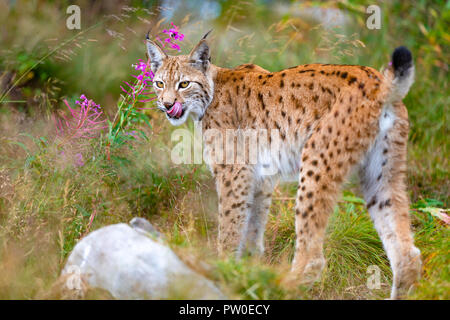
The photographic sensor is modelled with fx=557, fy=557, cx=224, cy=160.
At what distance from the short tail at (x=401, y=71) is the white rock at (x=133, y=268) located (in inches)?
88.8

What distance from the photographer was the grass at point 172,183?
4750 millimetres

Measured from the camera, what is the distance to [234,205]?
18.2ft

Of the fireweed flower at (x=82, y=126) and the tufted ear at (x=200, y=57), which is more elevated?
the tufted ear at (x=200, y=57)

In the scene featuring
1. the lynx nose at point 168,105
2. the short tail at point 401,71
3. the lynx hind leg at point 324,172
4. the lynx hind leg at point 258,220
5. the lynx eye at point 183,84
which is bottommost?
the lynx hind leg at point 258,220

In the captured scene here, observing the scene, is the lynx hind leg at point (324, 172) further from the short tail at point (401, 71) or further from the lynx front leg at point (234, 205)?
the lynx front leg at point (234, 205)

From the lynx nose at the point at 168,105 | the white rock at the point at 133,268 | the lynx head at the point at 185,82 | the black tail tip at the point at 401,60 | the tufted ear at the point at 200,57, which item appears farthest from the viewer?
the tufted ear at the point at 200,57

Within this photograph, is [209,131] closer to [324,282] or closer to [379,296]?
[324,282]

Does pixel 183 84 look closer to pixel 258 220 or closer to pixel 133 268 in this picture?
pixel 258 220

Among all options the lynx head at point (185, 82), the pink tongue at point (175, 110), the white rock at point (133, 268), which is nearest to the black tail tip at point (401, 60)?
the lynx head at point (185, 82)

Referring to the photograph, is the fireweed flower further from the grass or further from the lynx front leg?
the lynx front leg

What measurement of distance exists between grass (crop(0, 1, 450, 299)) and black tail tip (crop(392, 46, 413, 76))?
5.66 feet

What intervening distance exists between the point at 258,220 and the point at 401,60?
7.32 feet

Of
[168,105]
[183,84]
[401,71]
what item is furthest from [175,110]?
[401,71]
